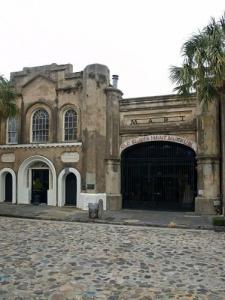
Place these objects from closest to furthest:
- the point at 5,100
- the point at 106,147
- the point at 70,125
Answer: the point at 5,100 → the point at 106,147 → the point at 70,125

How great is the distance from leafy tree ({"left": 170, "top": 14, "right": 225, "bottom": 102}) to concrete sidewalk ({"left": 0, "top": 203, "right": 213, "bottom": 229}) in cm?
571

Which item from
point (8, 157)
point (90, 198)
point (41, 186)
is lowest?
point (90, 198)

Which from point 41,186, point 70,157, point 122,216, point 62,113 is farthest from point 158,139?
point 41,186

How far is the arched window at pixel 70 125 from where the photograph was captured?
22.4 meters

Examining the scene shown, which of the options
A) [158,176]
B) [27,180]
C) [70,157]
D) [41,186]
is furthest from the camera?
[27,180]

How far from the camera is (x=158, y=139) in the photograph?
20.3m

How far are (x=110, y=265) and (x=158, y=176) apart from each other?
1292 centimetres

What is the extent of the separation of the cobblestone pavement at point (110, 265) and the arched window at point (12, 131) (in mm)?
11596

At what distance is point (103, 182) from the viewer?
829 inches

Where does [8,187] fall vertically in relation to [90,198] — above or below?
above


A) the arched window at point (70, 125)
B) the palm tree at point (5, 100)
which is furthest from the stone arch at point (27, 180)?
the palm tree at point (5, 100)

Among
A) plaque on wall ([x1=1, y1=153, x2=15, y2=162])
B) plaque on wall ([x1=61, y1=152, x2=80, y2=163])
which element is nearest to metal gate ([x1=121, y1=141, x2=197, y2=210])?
plaque on wall ([x1=61, y1=152, x2=80, y2=163])

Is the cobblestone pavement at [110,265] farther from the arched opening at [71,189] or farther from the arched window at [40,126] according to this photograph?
the arched window at [40,126]

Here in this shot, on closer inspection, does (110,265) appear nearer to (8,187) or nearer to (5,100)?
(5,100)
